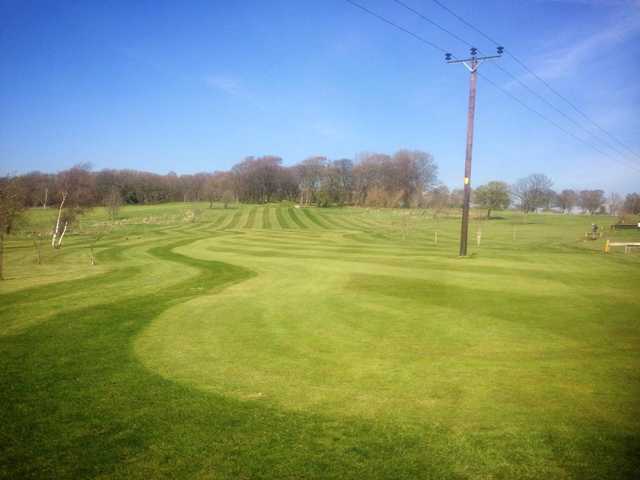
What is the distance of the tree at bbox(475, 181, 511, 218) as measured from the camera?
92.7 m

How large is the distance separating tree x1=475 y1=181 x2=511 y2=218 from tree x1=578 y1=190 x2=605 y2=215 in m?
63.0

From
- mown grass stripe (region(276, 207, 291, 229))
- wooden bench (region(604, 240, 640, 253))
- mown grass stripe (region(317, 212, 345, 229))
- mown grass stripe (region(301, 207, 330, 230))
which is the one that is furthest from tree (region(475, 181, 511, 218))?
wooden bench (region(604, 240, 640, 253))

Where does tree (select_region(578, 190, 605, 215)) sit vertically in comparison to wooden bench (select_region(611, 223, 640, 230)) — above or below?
above

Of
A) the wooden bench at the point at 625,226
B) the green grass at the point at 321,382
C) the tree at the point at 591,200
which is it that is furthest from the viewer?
the tree at the point at 591,200

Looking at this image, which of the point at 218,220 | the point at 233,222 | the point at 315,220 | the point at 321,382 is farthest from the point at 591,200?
the point at 321,382

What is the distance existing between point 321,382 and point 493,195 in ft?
315

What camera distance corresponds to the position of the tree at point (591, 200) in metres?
137

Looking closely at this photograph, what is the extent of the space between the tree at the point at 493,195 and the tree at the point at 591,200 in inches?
2481

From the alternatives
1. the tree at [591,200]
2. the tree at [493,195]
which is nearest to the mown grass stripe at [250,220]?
the tree at [493,195]

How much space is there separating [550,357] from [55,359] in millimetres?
10550

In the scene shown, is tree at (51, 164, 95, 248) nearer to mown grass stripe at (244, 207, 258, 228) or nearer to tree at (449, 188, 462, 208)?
mown grass stripe at (244, 207, 258, 228)

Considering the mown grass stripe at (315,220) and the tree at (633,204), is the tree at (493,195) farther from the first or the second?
the mown grass stripe at (315,220)

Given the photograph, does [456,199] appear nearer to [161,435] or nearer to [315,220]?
[315,220]

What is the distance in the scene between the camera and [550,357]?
332 inches
